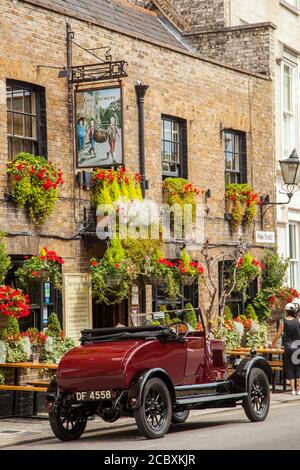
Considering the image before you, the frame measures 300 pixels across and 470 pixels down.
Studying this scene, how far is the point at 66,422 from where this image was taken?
49.1 ft

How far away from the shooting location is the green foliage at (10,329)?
17.6 meters

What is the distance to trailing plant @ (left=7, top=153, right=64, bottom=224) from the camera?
58.9ft

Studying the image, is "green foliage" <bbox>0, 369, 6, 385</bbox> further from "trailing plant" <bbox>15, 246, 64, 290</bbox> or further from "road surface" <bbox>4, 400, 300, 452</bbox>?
"road surface" <bbox>4, 400, 300, 452</bbox>

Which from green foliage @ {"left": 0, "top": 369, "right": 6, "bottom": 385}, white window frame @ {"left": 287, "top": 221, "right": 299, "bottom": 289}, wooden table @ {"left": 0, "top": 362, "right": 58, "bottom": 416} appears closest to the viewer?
wooden table @ {"left": 0, "top": 362, "right": 58, "bottom": 416}

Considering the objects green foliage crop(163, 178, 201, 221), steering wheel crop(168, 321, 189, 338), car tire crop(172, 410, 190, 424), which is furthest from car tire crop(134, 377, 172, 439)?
green foliage crop(163, 178, 201, 221)

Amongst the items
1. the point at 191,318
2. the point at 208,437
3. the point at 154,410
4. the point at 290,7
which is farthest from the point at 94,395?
the point at 290,7

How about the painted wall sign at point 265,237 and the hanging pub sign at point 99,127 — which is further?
the painted wall sign at point 265,237

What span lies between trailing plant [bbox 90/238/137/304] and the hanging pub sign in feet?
5.34

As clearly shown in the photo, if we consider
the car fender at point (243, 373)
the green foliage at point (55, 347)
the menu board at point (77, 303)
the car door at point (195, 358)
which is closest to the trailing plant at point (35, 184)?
the menu board at point (77, 303)

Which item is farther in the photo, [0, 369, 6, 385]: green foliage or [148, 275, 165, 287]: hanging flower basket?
[148, 275, 165, 287]: hanging flower basket

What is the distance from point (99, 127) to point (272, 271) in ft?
26.1

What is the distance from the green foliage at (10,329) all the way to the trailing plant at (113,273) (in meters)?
2.14

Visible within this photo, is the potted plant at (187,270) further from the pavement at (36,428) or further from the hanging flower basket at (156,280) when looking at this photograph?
the pavement at (36,428)
